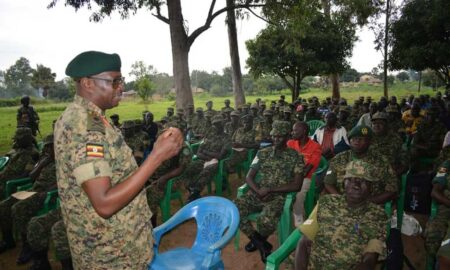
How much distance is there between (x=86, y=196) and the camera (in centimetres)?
151

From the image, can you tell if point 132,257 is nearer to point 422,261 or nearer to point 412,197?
point 422,261

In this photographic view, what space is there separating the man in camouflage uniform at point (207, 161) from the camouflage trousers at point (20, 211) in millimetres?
2233

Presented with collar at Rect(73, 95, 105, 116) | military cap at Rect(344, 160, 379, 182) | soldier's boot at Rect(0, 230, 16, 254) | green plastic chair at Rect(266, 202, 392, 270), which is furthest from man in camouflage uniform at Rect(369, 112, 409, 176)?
soldier's boot at Rect(0, 230, 16, 254)

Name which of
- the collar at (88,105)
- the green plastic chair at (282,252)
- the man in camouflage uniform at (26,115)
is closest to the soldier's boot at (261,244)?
the green plastic chair at (282,252)

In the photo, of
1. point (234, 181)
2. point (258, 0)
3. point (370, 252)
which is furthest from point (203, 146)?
point (258, 0)

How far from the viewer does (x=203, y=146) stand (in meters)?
6.06

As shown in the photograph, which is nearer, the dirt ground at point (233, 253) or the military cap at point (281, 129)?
Result: the dirt ground at point (233, 253)

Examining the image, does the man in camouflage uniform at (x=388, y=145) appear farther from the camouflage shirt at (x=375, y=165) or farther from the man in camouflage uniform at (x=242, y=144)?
the man in camouflage uniform at (x=242, y=144)

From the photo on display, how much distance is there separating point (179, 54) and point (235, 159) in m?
4.93

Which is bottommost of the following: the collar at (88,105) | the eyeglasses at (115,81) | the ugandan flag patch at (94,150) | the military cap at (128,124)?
the military cap at (128,124)

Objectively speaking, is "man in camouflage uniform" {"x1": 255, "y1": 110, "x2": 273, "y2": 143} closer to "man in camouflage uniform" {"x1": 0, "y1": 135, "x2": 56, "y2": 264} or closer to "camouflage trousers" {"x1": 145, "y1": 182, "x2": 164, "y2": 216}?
"camouflage trousers" {"x1": 145, "y1": 182, "x2": 164, "y2": 216}

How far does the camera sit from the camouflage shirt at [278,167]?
148 inches

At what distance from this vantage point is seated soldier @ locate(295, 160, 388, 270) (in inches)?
95.6

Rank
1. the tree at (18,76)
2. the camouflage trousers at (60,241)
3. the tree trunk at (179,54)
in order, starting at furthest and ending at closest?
the tree at (18,76)
the tree trunk at (179,54)
the camouflage trousers at (60,241)
